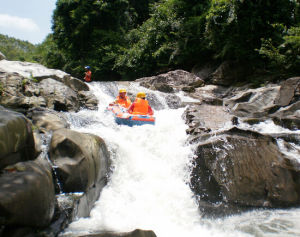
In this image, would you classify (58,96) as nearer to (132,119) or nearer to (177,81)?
(132,119)

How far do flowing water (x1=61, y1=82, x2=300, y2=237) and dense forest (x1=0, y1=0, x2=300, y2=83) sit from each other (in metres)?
7.33

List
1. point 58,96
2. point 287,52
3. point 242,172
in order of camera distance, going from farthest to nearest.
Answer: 1. point 287,52
2. point 58,96
3. point 242,172

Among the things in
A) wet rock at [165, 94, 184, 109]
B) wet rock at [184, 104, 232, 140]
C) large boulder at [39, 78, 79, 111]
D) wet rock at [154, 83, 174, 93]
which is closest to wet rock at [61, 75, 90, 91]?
large boulder at [39, 78, 79, 111]

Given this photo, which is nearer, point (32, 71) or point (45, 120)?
point (45, 120)

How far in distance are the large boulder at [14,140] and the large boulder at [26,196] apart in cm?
13

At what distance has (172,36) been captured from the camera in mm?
16766

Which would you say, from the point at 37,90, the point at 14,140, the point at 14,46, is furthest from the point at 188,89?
the point at 14,46

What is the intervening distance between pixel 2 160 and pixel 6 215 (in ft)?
2.22

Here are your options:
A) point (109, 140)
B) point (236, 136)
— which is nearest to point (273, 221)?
point (236, 136)

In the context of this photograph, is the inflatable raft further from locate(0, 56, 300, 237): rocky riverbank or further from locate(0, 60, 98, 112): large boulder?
locate(0, 60, 98, 112): large boulder

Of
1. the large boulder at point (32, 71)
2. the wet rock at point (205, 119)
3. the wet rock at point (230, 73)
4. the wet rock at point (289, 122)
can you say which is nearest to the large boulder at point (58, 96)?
the large boulder at point (32, 71)

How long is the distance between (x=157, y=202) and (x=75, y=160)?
5.53 feet

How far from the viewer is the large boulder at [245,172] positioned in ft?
16.4

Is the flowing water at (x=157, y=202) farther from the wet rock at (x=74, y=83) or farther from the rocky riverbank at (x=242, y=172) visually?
the wet rock at (x=74, y=83)
